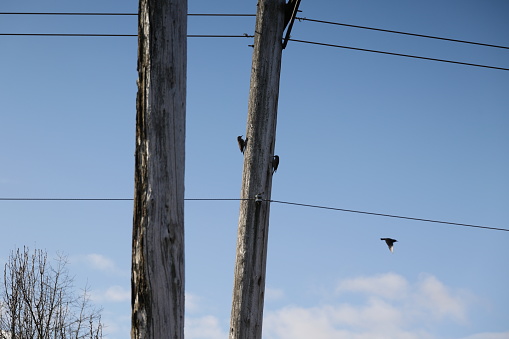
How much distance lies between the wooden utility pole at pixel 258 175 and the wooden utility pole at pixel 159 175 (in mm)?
2316

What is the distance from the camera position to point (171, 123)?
3.57 metres

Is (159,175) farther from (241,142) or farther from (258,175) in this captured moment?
(241,142)

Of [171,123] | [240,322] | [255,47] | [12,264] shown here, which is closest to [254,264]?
[240,322]

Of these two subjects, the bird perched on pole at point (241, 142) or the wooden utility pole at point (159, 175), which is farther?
the bird perched on pole at point (241, 142)

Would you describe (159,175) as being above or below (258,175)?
below

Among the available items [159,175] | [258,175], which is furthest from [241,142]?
[159,175]

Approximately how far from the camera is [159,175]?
3484mm

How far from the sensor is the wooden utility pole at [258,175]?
18.8 feet

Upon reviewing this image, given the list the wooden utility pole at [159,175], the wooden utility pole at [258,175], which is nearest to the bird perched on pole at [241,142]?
the wooden utility pole at [258,175]

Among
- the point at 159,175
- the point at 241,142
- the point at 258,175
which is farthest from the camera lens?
the point at 241,142

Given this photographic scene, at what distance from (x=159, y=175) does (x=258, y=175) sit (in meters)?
2.51

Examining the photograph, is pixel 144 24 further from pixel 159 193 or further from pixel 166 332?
pixel 166 332

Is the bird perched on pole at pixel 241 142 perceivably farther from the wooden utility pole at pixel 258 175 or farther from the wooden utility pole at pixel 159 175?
the wooden utility pole at pixel 159 175

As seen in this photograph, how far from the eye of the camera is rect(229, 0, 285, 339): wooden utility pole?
5734mm
